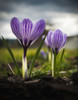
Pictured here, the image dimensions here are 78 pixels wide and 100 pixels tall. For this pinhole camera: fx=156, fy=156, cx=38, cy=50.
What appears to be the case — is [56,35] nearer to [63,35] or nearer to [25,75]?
[63,35]

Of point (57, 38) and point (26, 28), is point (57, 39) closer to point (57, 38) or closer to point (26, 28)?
point (57, 38)

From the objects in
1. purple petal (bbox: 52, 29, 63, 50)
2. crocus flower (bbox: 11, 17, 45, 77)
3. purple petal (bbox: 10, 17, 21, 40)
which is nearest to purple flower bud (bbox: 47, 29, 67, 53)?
purple petal (bbox: 52, 29, 63, 50)

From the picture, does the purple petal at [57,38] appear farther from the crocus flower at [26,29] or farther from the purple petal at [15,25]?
the purple petal at [15,25]

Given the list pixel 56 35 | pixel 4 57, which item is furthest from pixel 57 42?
pixel 4 57

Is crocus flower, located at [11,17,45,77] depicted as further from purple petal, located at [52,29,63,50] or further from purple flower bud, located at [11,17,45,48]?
purple petal, located at [52,29,63,50]

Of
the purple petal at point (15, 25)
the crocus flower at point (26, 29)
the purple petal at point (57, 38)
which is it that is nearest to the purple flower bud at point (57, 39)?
the purple petal at point (57, 38)

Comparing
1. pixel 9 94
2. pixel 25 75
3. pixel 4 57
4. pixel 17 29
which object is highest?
pixel 17 29

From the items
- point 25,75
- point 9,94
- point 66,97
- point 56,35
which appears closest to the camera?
point 66,97

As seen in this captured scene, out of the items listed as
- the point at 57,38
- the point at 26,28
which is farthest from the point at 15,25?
the point at 57,38
